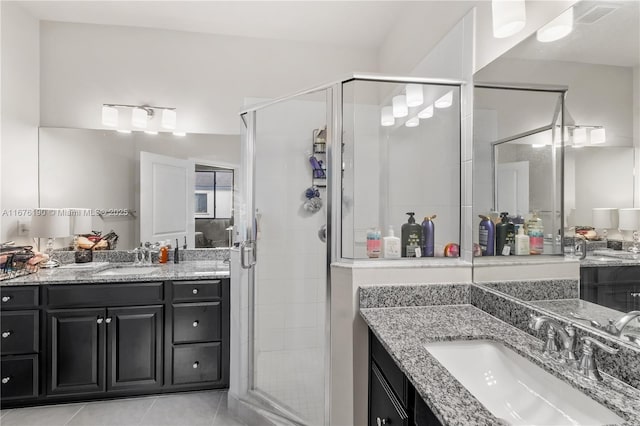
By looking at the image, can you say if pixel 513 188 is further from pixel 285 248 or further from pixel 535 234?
pixel 285 248

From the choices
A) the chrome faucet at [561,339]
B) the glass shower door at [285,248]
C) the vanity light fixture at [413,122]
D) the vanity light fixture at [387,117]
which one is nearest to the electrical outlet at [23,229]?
the glass shower door at [285,248]

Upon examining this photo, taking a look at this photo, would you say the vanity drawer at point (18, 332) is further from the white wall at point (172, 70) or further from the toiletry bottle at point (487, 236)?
the toiletry bottle at point (487, 236)

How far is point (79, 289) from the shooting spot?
218 centimetres

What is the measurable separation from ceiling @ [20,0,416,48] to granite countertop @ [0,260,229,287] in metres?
1.96

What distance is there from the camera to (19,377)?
6.98 ft

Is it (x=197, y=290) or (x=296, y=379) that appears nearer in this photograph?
(x=296, y=379)

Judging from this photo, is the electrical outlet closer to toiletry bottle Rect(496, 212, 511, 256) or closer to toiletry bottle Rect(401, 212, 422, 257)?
toiletry bottle Rect(401, 212, 422, 257)

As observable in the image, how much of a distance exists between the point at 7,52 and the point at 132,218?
1.47m

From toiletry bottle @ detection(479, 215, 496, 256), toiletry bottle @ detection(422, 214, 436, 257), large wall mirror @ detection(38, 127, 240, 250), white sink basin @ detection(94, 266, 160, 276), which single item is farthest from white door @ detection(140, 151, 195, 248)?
toiletry bottle @ detection(479, 215, 496, 256)

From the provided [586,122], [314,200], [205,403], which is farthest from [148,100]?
[586,122]

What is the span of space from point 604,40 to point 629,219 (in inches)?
21.0

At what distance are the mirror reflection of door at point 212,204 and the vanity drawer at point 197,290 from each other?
1.92ft

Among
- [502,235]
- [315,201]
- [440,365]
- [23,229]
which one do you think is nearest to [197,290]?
[315,201]

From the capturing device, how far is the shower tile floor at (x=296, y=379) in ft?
5.61
